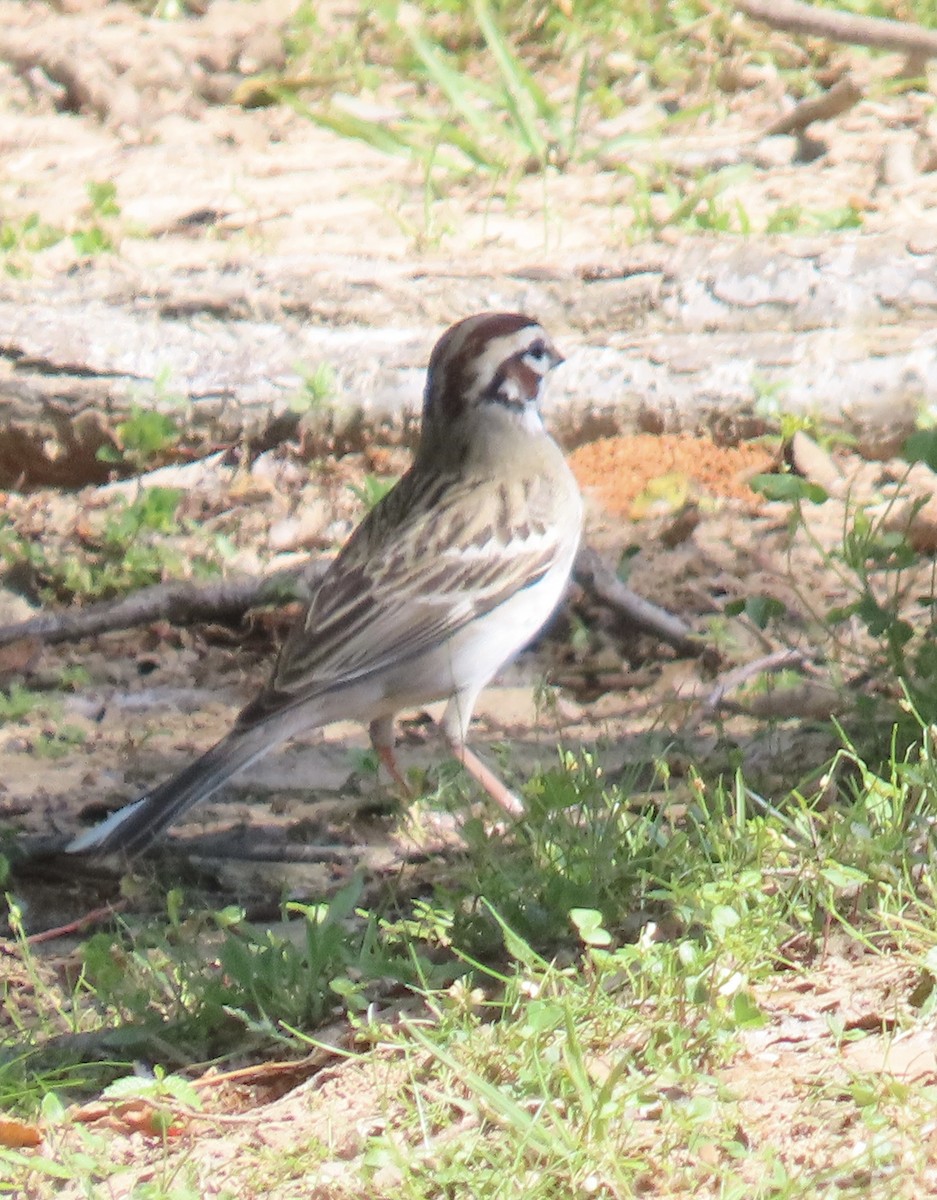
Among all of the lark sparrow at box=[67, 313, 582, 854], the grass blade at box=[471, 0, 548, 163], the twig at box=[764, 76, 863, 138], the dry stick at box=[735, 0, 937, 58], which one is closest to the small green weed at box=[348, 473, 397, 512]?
the lark sparrow at box=[67, 313, 582, 854]

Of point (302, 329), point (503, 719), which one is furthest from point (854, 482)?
point (302, 329)

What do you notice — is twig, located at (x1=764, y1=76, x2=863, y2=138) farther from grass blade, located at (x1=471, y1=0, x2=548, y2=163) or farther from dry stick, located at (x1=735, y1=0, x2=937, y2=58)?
dry stick, located at (x1=735, y1=0, x2=937, y2=58)

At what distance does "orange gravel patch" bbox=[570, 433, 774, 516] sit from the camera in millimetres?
7250

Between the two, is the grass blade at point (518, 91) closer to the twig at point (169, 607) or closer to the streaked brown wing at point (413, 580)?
the twig at point (169, 607)

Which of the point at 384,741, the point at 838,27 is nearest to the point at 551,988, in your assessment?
the point at 384,741

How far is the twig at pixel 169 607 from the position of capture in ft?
21.9

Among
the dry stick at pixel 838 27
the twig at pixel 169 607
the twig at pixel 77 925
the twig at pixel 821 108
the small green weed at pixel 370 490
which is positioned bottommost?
the twig at pixel 77 925

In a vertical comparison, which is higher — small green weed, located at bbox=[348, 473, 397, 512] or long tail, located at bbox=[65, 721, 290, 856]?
small green weed, located at bbox=[348, 473, 397, 512]

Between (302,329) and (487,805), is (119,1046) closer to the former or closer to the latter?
(487,805)

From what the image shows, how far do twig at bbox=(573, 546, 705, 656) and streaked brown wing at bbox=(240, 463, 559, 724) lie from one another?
0.59m

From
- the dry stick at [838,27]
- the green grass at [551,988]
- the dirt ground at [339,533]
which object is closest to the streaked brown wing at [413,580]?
the dirt ground at [339,533]

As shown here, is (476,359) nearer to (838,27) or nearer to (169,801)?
(838,27)

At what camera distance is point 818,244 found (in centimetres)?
765

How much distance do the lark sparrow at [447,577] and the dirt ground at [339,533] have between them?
288mm
